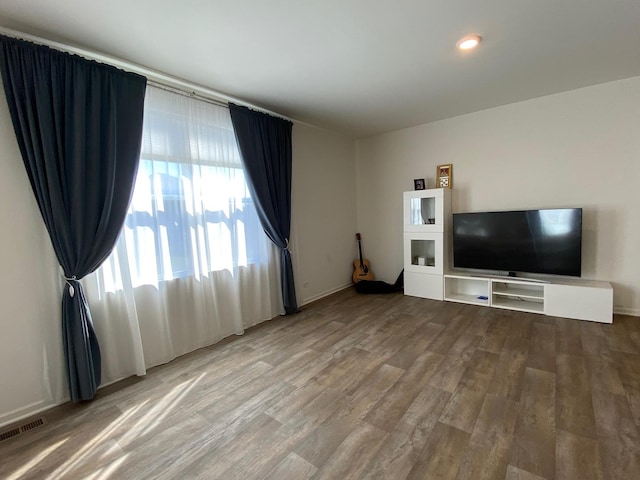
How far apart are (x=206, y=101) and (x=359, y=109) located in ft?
5.87

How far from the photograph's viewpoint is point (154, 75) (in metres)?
2.46

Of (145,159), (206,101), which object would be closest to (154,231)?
(145,159)

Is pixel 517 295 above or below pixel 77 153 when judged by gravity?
below

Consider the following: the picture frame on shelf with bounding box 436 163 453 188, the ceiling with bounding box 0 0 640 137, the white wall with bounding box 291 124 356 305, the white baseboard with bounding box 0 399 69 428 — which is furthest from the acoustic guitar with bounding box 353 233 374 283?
the white baseboard with bounding box 0 399 69 428

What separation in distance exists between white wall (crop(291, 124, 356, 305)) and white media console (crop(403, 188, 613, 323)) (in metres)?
1.08

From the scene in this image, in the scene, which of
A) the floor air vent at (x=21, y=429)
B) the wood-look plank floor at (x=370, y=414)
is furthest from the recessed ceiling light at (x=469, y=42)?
the floor air vent at (x=21, y=429)

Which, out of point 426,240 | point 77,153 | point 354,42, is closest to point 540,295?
point 426,240

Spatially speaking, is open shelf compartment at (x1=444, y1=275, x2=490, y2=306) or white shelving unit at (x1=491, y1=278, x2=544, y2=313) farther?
open shelf compartment at (x1=444, y1=275, x2=490, y2=306)

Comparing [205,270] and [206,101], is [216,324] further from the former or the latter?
[206,101]

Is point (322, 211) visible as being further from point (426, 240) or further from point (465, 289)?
point (465, 289)

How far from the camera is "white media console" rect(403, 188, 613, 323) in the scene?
318 centimetres

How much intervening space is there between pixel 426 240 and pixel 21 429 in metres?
4.36

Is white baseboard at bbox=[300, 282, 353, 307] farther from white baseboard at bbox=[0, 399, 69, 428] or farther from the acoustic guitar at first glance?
white baseboard at bbox=[0, 399, 69, 428]

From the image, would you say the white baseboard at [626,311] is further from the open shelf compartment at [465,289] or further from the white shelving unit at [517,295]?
the open shelf compartment at [465,289]
